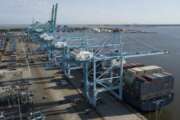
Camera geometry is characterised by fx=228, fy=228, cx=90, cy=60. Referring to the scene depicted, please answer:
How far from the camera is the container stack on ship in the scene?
116ft

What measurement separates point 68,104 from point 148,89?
1294 centimetres

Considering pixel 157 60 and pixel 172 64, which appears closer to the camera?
pixel 172 64

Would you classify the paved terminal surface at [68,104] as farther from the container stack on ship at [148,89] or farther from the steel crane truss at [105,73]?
the container stack on ship at [148,89]

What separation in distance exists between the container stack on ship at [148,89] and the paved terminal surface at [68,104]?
212 centimetres

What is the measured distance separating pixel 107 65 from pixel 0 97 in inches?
851

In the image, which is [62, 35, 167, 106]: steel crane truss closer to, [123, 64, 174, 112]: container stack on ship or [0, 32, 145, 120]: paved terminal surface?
[0, 32, 145, 120]: paved terminal surface

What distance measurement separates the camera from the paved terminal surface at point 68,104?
32719 millimetres

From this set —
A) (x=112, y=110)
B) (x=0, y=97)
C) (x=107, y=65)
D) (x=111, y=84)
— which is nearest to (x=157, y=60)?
(x=107, y=65)

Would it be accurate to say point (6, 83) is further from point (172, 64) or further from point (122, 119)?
point (172, 64)

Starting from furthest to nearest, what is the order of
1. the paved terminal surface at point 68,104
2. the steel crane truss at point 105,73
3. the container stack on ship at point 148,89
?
the steel crane truss at point 105,73 → the container stack on ship at point 148,89 → the paved terminal surface at point 68,104

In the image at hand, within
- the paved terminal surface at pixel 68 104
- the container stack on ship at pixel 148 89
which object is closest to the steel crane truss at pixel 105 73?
the paved terminal surface at pixel 68 104

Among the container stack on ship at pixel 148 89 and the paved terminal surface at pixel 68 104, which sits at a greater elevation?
the container stack on ship at pixel 148 89

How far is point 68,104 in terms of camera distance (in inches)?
1457

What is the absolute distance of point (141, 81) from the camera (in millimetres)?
34969
